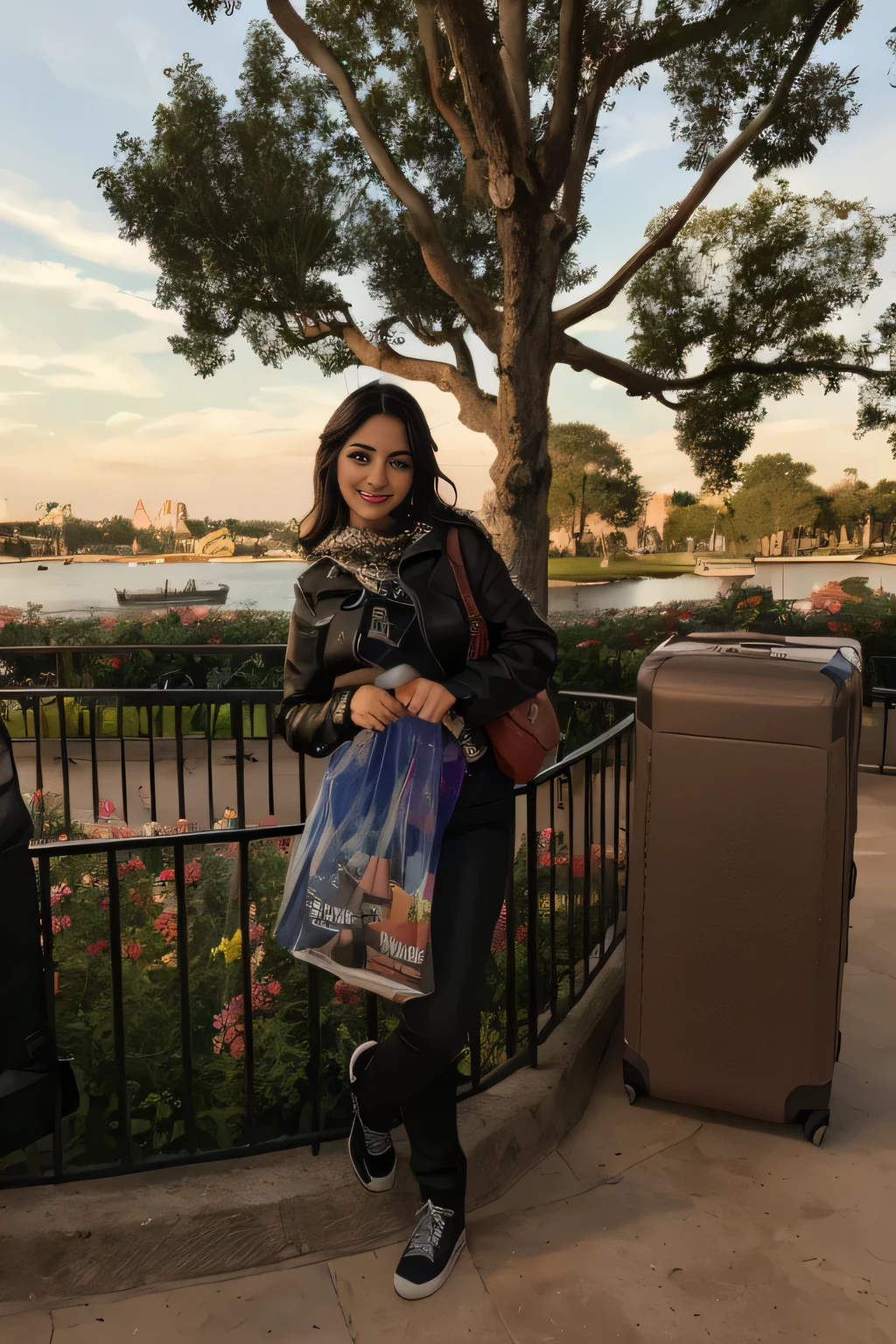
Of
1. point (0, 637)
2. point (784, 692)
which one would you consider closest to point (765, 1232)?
point (784, 692)

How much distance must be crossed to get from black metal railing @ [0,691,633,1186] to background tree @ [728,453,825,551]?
10.6 meters

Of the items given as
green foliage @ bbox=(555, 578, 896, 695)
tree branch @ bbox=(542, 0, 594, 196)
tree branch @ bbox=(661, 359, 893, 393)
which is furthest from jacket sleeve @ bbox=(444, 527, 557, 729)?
tree branch @ bbox=(661, 359, 893, 393)

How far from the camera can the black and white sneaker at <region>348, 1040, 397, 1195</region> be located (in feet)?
6.45

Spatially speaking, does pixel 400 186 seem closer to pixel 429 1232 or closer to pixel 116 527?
pixel 429 1232

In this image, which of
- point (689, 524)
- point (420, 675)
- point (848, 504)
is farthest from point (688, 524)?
point (420, 675)

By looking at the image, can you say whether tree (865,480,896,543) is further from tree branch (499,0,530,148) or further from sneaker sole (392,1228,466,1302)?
sneaker sole (392,1228,466,1302)

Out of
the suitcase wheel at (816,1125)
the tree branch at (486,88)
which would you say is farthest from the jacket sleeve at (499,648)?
the tree branch at (486,88)

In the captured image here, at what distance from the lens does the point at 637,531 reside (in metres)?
13.4

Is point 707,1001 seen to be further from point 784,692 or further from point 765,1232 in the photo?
point 784,692

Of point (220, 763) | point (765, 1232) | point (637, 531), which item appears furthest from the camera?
point (637, 531)

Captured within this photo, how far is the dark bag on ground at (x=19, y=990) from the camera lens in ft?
5.16

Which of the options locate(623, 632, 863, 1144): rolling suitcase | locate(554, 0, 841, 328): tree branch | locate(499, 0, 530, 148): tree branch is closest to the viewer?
locate(623, 632, 863, 1144): rolling suitcase

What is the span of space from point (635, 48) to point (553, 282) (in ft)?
7.39

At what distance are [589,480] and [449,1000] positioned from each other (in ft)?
40.0
